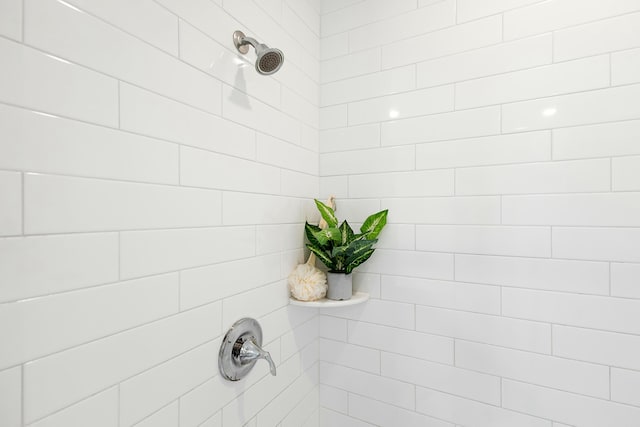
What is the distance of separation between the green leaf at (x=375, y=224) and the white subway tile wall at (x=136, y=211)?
1.00ft

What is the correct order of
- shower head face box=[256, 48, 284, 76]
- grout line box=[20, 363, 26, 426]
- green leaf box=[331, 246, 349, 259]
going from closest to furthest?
grout line box=[20, 363, 26, 426] → shower head face box=[256, 48, 284, 76] → green leaf box=[331, 246, 349, 259]

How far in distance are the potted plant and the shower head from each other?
454 mm

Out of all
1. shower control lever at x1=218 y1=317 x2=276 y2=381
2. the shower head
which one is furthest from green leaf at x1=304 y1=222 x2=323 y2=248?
the shower head

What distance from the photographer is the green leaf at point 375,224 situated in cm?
112

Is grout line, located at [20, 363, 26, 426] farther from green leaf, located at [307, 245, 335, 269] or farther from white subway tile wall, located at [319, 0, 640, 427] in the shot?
white subway tile wall, located at [319, 0, 640, 427]

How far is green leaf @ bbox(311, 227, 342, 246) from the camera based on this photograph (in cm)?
107

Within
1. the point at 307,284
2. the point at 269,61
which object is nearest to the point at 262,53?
the point at 269,61

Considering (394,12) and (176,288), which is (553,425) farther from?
(394,12)

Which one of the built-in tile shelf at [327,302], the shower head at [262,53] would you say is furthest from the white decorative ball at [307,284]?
the shower head at [262,53]

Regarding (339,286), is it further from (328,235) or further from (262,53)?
(262,53)

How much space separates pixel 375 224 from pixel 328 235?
18 cm

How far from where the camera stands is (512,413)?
1.01 meters

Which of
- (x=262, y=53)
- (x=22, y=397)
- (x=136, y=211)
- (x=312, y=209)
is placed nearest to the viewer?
(x=22, y=397)

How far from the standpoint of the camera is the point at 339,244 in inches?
43.0
